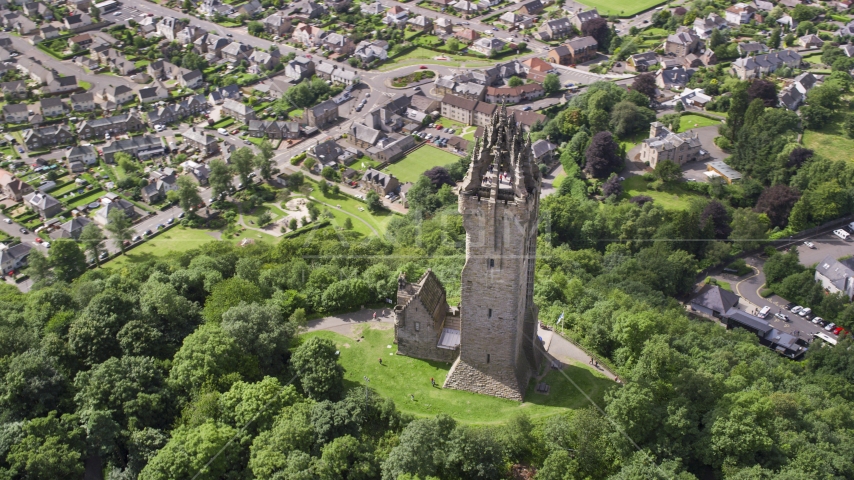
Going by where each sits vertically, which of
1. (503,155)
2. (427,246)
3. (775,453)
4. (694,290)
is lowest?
(694,290)

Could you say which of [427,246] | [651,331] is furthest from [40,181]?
[651,331]

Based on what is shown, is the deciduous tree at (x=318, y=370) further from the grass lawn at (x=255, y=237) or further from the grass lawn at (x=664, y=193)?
the grass lawn at (x=664, y=193)

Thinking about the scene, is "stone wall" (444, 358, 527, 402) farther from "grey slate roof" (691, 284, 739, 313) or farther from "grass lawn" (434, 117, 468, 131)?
Result: "grass lawn" (434, 117, 468, 131)

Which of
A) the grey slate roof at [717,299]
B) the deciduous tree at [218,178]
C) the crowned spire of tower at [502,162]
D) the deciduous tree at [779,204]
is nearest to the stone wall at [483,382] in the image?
the crowned spire of tower at [502,162]

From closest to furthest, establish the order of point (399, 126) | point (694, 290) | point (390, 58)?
point (694, 290)
point (399, 126)
point (390, 58)

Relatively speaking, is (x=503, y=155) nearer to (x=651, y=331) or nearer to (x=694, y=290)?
(x=651, y=331)

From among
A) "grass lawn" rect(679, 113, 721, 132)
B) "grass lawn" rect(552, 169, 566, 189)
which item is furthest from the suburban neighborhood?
"grass lawn" rect(552, 169, 566, 189)
